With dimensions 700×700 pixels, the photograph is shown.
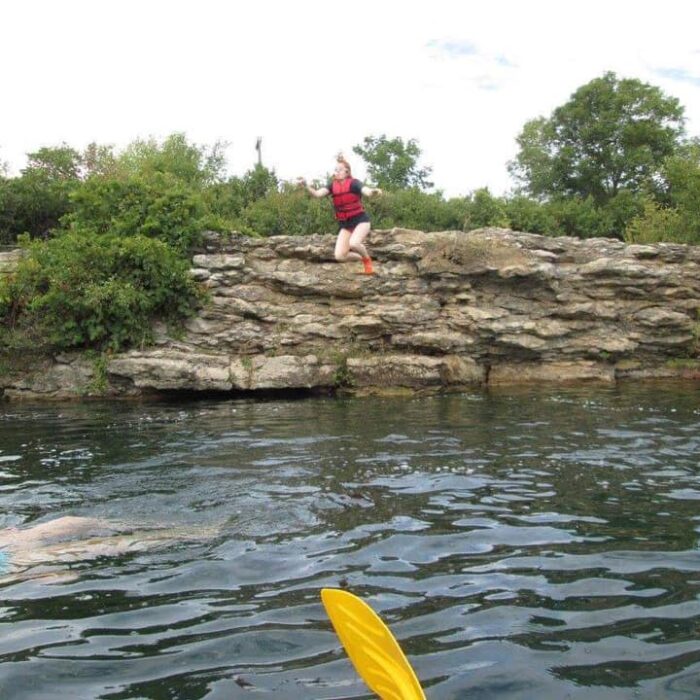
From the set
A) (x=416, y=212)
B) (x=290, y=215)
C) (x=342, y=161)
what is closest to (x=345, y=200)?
(x=342, y=161)

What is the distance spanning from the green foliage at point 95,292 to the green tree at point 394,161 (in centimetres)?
2896

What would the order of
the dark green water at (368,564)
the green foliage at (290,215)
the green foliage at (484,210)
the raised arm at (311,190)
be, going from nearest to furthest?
the dark green water at (368,564) < the raised arm at (311,190) < the green foliage at (290,215) < the green foliage at (484,210)

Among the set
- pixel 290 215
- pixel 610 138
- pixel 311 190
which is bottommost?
pixel 311 190

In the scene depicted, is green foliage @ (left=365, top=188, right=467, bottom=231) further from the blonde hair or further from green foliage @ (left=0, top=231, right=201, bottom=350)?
the blonde hair

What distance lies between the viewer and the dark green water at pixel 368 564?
3.95 meters

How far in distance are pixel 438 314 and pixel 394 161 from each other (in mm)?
29182

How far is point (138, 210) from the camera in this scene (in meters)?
18.4

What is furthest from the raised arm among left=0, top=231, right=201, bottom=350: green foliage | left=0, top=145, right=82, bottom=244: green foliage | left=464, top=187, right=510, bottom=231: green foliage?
left=464, top=187, right=510, bottom=231: green foliage

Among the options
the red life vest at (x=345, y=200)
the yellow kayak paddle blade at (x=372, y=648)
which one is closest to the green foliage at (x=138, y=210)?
the red life vest at (x=345, y=200)

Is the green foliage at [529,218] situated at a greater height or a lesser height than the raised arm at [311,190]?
Answer: greater

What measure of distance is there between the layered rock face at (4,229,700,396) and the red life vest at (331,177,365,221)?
4244mm

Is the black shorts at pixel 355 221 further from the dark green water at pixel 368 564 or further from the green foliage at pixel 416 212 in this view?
the green foliage at pixel 416 212

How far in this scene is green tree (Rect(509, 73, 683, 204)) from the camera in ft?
120

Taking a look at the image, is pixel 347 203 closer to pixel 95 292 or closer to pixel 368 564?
pixel 95 292
